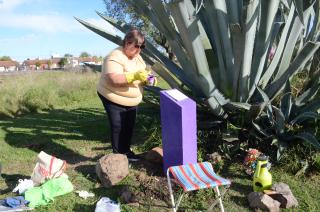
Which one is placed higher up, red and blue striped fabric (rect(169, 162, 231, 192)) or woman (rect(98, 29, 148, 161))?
woman (rect(98, 29, 148, 161))

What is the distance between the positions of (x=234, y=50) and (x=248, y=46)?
188mm

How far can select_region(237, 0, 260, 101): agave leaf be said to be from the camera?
445cm

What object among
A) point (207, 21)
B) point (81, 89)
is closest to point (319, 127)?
point (207, 21)

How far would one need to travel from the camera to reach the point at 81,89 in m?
13.3

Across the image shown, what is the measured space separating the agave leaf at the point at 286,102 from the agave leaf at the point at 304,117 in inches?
4.3

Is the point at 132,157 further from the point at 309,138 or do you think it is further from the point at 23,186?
the point at 309,138

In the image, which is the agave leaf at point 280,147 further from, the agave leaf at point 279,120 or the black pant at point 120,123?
the black pant at point 120,123

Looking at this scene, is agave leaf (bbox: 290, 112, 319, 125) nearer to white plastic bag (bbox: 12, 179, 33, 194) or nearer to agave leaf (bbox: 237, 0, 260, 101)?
agave leaf (bbox: 237, 0, 260, 101)

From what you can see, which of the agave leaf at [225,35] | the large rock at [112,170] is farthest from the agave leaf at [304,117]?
the large rock at [112,170]

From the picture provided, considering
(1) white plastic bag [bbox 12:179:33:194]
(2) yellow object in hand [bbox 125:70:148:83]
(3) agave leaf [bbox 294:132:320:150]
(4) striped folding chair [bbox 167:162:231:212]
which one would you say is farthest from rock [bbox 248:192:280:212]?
(1) white plastic bag [bbox 12:179:33:194]

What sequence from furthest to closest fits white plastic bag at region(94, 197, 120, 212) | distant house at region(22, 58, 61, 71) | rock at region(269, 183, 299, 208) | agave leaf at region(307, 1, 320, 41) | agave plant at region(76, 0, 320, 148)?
1. distant house at region(22, 58, 61, 71)
2. agave leaf at region(307, 1, 320, 41)
3. agave plant at region(76, 0, 320, 148)
4. rock at region(269, 183, 299, 208)
5. white plastic bag at region(94, 197, 120, 212)

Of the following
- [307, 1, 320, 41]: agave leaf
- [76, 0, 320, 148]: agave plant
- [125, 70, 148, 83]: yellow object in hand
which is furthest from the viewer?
[307, 1, 320, 41]: agave leaf

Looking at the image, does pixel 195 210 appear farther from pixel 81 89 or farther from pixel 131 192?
pixel 81 89

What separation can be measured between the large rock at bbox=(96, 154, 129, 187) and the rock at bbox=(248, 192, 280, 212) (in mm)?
1328
